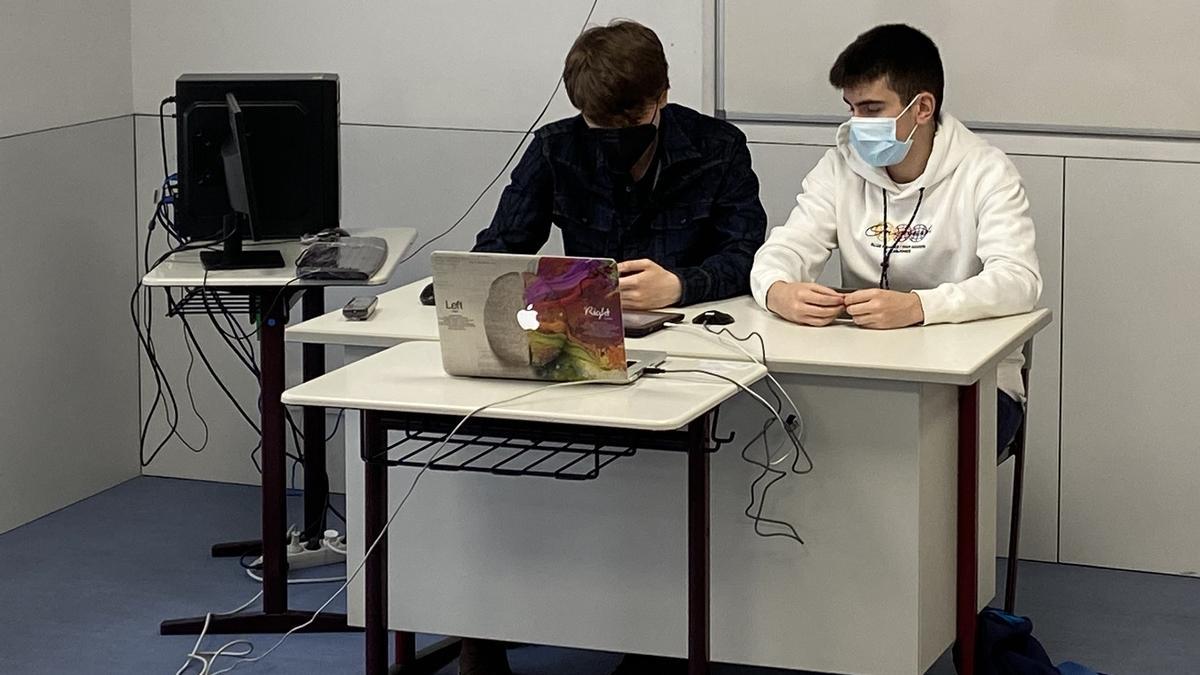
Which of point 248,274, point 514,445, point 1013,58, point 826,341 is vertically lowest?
point 514,445

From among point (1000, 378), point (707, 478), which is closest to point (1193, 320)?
point (1000, 378)

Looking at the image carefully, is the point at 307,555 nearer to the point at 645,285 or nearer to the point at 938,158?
the point at 645,285

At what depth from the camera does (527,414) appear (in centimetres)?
238

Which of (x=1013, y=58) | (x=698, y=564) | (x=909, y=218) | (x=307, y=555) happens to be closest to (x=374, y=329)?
(x=698, y=564)

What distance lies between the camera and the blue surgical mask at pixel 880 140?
301 cm

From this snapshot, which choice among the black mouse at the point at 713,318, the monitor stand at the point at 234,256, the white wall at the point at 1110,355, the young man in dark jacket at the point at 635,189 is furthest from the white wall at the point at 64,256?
the black mouse at the point at 713,318

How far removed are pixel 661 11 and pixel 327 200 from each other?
0.93 metres

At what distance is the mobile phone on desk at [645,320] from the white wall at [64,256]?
72.8 inches

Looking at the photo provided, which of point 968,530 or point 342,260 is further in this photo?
point 342,260

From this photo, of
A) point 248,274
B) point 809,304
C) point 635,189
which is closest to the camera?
point 809,304

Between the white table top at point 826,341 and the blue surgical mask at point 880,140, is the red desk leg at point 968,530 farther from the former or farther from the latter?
the blue surgical mask at point 880,140

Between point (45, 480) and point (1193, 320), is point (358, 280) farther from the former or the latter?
point (1193, 320)

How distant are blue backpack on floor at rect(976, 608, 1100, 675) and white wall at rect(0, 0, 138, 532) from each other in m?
2.41

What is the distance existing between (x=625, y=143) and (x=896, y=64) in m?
0.50
